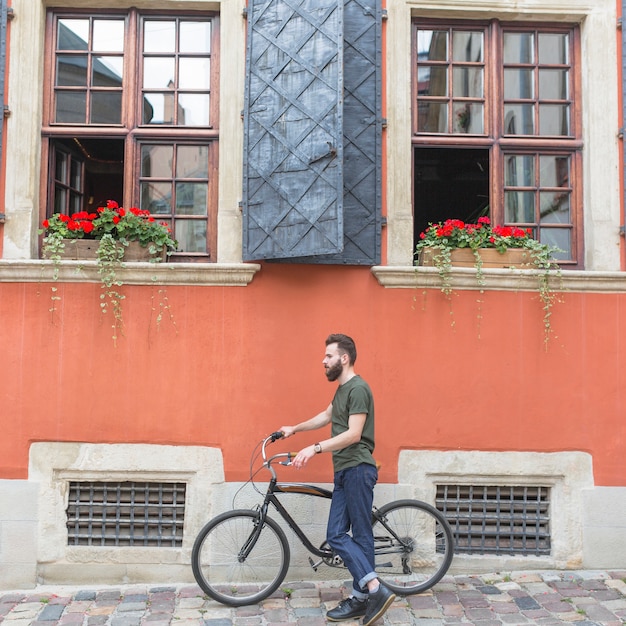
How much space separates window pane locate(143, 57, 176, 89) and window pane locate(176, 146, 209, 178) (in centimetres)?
57

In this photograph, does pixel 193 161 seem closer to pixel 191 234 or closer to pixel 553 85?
pixel 191 234

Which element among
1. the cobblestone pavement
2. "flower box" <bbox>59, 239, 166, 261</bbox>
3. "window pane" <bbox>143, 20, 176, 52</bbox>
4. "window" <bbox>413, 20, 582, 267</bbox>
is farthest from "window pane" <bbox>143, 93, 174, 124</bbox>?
the cobblestone pavement

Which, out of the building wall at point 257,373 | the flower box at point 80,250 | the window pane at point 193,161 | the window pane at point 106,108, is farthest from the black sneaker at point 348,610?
the window pane at point 106,108

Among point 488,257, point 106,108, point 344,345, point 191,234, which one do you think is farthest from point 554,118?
point 106,108

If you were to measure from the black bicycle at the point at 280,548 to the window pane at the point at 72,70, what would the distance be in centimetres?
339

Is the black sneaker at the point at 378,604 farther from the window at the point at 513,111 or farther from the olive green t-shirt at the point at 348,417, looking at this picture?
the window at the point at 513,111

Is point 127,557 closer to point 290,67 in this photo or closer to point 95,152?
point 95,152

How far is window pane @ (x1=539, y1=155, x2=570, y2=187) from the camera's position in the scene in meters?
6.07

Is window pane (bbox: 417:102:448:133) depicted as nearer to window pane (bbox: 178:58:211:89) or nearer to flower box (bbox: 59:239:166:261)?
window pane (bbox: 178:58:211:89)

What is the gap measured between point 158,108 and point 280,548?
364 cm

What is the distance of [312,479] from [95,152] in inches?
132

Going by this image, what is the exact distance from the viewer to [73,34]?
5.98 meters

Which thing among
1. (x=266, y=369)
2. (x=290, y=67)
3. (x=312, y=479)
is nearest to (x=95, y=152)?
(x=290, y=67)

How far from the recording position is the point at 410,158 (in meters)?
5.80
